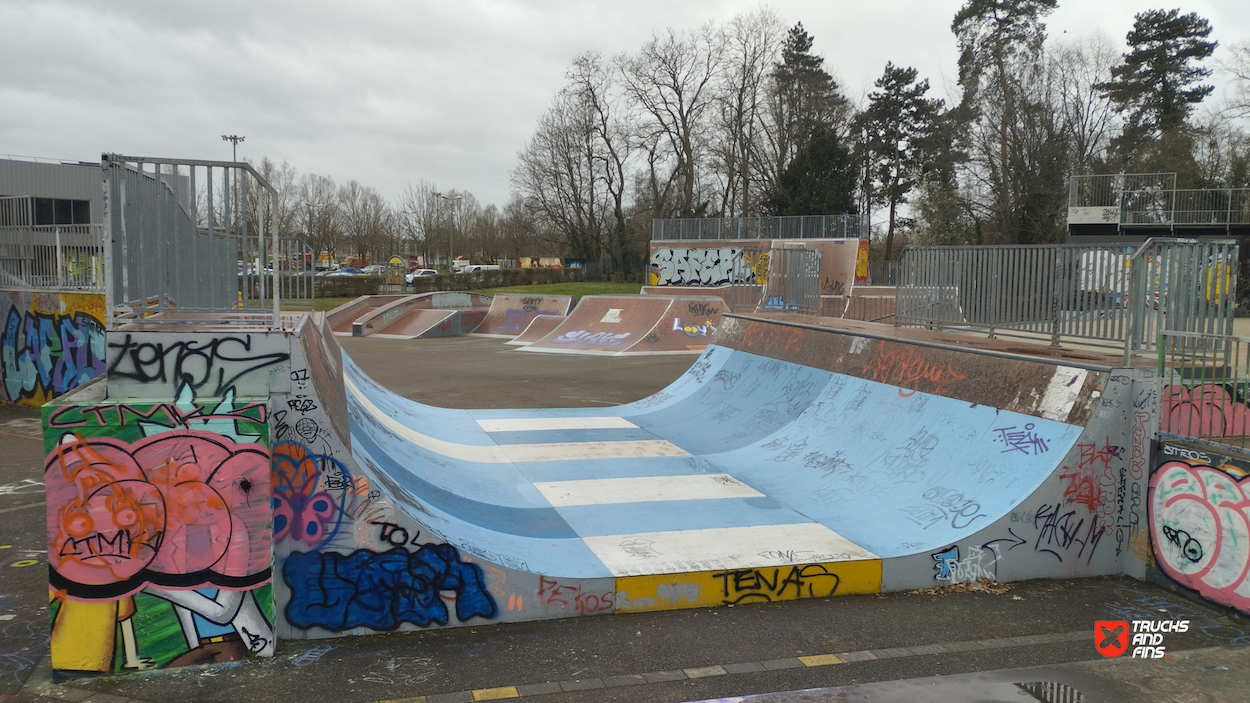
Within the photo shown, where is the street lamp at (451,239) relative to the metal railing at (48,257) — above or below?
above

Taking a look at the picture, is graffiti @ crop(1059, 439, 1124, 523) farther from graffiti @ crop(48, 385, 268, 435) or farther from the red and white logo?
graffiti @ crop(48, 385, 268, 435)

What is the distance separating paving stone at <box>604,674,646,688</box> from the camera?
15.3 feet

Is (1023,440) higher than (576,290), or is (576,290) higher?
(576,290)

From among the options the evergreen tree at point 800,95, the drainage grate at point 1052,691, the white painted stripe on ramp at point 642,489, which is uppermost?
the evergreen tree at point 800,95

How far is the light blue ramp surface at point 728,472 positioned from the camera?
651cm

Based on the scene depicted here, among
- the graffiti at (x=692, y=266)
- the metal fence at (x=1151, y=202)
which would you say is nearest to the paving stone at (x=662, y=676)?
the metal fence at (x=1151, y=202)

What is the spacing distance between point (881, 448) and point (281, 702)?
240 inches

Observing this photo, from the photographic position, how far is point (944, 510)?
6855 mm

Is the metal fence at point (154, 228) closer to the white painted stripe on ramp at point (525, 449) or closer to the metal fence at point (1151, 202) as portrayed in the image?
the white painted stripe on ramp at point (525, 449)

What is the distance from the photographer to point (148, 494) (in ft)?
15.3

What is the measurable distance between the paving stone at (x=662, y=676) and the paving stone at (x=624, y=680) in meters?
0.03

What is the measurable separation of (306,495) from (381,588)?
77 centimetres

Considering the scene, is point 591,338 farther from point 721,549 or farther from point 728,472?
point 721,549

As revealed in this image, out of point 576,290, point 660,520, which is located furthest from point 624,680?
point 576,290
